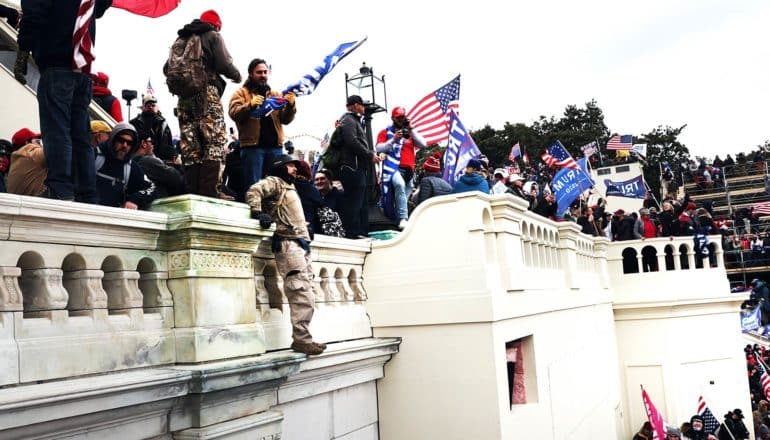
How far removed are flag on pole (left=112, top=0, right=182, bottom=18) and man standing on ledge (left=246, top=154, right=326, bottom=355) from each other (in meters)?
2.04

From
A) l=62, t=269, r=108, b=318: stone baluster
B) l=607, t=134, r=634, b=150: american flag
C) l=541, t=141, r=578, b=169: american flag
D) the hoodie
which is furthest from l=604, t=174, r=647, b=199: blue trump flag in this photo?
l=62, t=269, r=108, b=318: stone baluster

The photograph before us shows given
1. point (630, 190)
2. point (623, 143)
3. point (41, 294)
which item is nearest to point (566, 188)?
point (630, 190)

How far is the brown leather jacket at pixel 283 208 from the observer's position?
5.80m

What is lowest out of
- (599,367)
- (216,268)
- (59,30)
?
(599,367)

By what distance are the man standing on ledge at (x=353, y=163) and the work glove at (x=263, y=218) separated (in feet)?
11.3

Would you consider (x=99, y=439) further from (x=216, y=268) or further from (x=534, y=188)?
(x=534, y=188)

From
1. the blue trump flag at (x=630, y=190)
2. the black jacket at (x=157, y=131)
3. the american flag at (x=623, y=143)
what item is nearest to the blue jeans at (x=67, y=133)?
the black jacket at (x=157, y=131)

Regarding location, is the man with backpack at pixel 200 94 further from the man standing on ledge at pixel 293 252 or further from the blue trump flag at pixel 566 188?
the blue trump flag at pixel 566 188

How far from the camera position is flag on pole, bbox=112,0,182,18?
6.58 metres

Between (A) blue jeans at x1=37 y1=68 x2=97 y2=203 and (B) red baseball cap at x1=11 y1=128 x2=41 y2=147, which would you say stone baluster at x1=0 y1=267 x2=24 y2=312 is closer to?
(A) blue jeans at x1=37 y1=68 x2=97 y2=203

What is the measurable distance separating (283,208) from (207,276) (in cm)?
115

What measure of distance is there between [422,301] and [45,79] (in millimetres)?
4427

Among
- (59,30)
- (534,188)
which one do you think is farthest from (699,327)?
(59,30)

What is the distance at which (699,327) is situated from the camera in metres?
17.3
